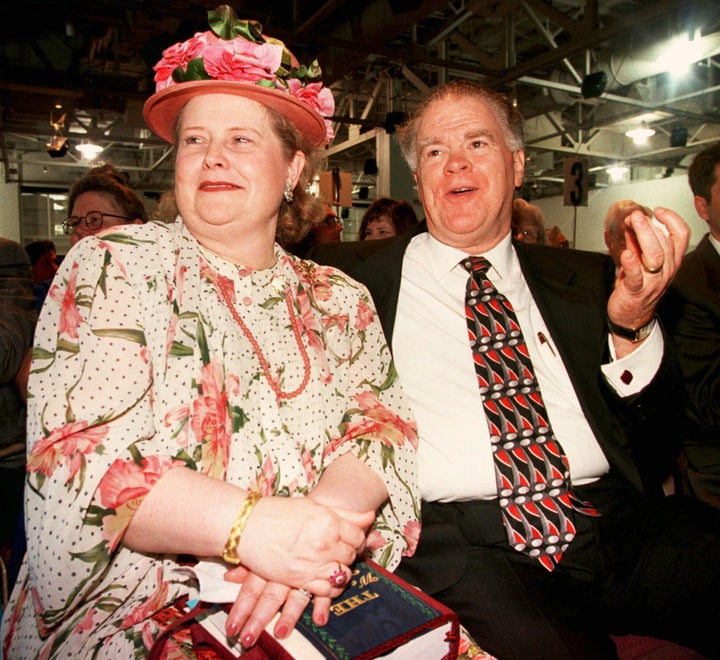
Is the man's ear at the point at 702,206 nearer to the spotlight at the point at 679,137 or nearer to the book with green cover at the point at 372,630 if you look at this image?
the book with green cover at the point at 372,630

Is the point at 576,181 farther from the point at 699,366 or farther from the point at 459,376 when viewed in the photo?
the point at 459,376

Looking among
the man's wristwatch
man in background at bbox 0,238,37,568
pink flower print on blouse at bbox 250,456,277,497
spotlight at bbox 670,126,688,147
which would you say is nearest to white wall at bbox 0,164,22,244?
man in background at bbox 0,238,37,568

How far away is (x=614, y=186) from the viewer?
15.5 meters

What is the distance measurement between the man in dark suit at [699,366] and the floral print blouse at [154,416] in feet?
4.34

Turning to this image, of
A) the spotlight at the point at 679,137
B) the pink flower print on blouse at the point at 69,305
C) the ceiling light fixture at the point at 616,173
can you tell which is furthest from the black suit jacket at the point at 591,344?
the ceiling light fixture at the point at 616,173

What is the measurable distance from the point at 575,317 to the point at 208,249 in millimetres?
1185

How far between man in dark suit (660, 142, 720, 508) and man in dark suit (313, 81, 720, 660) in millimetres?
387

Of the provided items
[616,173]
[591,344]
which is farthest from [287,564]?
[616,173]

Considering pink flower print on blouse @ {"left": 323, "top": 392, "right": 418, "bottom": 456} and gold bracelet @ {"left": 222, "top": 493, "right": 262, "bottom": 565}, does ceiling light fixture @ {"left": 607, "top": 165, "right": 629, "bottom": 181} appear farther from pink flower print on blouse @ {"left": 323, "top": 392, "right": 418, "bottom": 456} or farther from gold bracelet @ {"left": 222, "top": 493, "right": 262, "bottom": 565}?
gold bracelet @ {"left": 222, "top": 493, "right": 262, "bottom": 565}

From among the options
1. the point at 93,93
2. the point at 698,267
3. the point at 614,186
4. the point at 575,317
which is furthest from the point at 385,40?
the point at 614,186

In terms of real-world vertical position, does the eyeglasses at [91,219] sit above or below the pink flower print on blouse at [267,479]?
above

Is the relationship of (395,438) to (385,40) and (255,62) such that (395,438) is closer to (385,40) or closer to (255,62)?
(255,62)

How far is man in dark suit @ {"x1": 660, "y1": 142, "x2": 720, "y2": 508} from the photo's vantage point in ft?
7.30

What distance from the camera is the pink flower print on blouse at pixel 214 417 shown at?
123 cm
